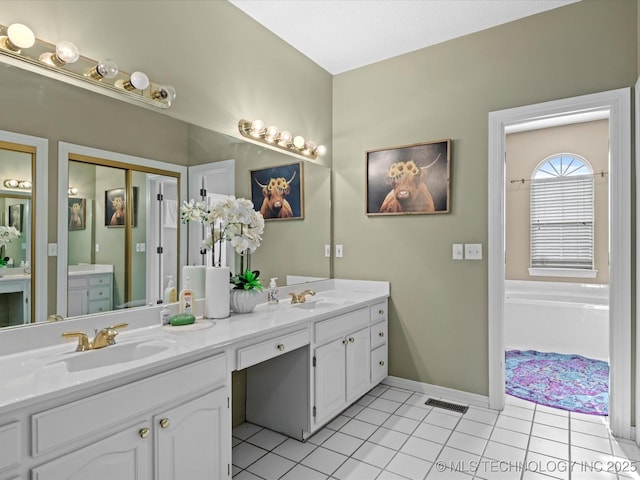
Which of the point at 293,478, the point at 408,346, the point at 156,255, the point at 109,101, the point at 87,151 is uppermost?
the point at 109,101

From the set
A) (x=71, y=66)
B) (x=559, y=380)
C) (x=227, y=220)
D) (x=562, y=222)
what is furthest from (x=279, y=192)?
(x=562, y=222)

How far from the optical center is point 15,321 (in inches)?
57.0

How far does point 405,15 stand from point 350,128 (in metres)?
0.95

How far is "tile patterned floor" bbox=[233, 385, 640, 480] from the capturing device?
1910 mm

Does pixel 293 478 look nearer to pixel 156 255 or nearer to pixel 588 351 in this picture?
pixel 156 255

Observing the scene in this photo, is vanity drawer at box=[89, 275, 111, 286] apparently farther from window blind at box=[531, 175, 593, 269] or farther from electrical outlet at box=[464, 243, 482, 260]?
window blind at box=[531, 175, 593, 269]

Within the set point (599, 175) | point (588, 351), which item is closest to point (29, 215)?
point (588, 351)

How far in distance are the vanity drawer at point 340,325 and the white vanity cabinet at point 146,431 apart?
0.73 metres

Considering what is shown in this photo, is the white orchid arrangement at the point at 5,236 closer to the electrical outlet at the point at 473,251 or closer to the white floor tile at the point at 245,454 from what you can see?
the white floor tile at the point at 245,454

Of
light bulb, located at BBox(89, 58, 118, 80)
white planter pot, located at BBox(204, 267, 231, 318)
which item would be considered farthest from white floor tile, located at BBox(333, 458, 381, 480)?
light bulb, located at BBox(89, 58, 118, 80)

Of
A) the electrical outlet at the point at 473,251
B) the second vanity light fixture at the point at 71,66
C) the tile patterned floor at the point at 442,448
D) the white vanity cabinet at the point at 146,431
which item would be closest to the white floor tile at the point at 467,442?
the tile patterned floor at the point at 442,448

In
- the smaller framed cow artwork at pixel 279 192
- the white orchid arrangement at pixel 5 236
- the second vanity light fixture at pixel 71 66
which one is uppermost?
the second vanity light fixture at pixel 71 66

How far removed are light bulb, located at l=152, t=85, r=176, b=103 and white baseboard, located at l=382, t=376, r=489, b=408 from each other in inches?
98.4

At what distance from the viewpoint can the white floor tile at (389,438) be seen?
2.17 meters
